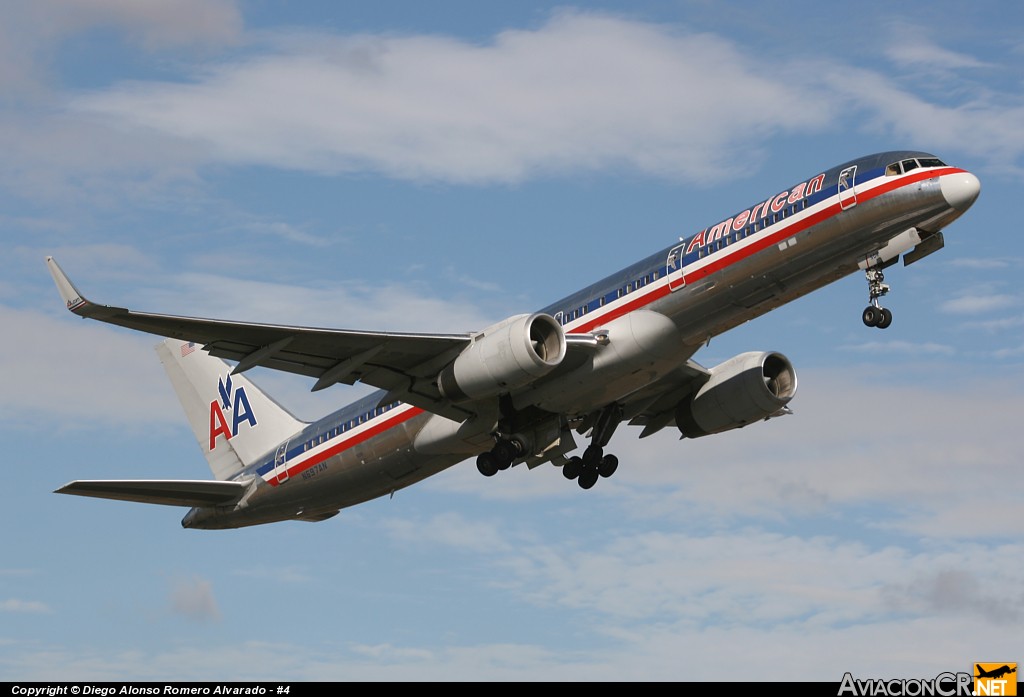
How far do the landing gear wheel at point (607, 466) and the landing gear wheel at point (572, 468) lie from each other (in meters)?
0.56

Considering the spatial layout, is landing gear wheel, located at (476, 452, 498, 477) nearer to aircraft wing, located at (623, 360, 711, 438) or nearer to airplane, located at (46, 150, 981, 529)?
airplane, located at (46, 150, 981, 529)

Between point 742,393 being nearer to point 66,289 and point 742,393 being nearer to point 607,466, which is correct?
point 607,466

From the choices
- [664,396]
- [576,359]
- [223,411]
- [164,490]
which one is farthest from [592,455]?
[223,411]

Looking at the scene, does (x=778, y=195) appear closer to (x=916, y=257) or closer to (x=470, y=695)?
(x=916, y=257)

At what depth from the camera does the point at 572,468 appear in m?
42.3

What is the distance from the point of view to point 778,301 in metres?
36.2

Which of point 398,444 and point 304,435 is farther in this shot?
point 304,435

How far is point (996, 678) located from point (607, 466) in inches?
669

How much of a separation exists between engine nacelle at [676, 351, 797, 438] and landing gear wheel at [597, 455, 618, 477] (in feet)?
8.95

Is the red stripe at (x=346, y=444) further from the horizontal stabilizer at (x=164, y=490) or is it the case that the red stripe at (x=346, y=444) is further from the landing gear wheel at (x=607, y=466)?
the landing gear wheel at (x=607, y=466)

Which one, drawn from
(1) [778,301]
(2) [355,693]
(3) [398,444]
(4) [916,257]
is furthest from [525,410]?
(2) [355,693]

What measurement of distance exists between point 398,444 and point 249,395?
9085 mm

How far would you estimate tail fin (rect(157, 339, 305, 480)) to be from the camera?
4606 cm

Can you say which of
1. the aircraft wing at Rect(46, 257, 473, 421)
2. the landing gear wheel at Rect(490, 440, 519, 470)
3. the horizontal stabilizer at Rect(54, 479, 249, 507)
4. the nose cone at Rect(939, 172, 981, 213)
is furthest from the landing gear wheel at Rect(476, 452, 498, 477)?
the nose cone at Rect(939, 172, 981, 213)
